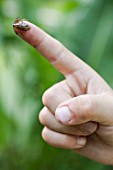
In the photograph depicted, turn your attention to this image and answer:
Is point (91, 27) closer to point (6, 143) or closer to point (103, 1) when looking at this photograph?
point (103, 1)

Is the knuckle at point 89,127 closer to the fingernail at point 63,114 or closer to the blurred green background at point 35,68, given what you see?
the fingernail at point 63,114

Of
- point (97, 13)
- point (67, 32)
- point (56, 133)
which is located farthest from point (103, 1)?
point (56, 133)

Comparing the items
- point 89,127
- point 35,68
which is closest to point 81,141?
point 89,127

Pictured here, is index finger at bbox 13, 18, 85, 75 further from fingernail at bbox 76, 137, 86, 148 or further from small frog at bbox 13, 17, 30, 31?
fingernail at bbox 76, 137, 86, 148

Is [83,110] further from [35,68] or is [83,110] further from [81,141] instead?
[35,68]

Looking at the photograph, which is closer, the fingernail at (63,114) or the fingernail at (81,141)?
the fingernail at (63,114)

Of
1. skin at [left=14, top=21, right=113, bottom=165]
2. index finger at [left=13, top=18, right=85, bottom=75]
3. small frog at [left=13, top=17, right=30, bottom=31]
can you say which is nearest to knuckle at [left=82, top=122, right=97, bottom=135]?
skin at [left=14, top=21, right=113, bottom=165]

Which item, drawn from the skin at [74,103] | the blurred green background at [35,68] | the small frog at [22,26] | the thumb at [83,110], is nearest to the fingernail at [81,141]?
the skin at [74,103]
